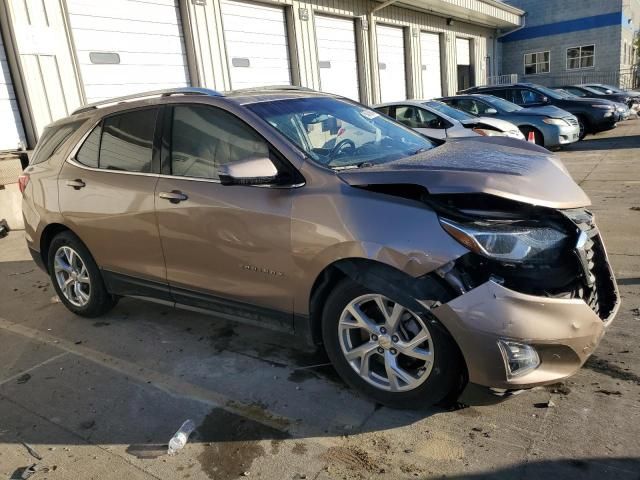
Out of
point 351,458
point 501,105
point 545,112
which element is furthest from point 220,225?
point 501,105

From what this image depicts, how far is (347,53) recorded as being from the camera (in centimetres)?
1535

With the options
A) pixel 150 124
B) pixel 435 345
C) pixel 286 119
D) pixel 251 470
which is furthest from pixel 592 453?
pixel 150 124

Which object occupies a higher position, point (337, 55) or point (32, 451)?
point (337, 55)

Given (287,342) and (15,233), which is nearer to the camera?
(287,342)

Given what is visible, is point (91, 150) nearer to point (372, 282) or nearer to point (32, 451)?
point (32, 451)

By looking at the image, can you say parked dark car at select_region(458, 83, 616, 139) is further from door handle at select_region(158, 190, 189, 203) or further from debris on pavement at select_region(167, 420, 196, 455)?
debris on pavement at select_region(167, 420, 196, 455)

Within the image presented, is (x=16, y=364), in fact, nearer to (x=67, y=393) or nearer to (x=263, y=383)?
(x=67, y=393)

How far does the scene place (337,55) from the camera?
1495 centimetres

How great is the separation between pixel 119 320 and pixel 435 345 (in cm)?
299

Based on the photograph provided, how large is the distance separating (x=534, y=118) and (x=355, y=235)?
11290 millimetres

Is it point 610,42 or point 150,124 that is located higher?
point 610,42

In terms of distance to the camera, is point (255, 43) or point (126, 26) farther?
point (255, 43)

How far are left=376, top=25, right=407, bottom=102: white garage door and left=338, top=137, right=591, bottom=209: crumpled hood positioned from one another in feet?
47.3

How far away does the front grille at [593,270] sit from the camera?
2.65 m
